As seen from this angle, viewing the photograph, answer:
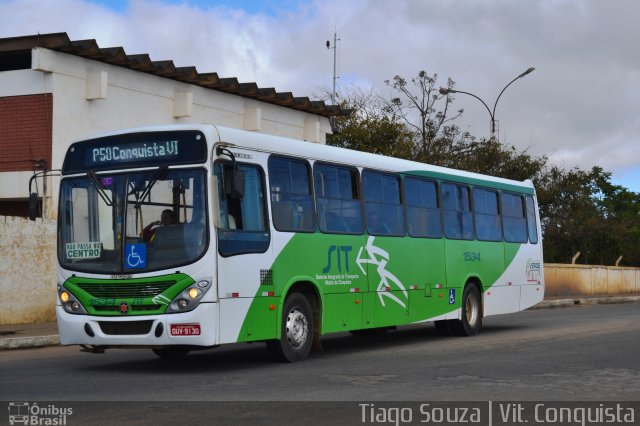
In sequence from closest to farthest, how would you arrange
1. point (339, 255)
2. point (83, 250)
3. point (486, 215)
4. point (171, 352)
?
1. point (83, 250)
2. point (171, 352)
3. point (339, 255)
4. point (486, 215)

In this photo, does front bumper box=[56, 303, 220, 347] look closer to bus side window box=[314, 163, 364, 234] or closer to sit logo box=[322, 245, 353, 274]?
sit logo box=[322, 245, 353, 274]

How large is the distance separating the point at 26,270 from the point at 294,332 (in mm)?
8867

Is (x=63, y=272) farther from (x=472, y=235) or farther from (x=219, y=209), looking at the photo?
(x=472, y=235)

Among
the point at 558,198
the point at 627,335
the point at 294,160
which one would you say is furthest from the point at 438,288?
the point at 558,198

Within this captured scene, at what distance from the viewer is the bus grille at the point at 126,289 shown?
12.2 m

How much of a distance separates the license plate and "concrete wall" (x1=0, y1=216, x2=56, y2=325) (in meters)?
9.19

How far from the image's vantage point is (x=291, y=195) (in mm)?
13906

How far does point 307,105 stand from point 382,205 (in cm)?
1618

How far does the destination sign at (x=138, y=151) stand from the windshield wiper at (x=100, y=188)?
11cm

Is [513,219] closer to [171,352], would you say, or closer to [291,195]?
[291,195]

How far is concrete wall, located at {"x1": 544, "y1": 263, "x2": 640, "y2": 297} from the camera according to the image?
1559 inches

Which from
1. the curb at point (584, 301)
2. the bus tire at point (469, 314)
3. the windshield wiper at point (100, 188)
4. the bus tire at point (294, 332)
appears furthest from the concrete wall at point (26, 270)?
the curb at point (584, 301)

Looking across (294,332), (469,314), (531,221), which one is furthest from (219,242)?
(531,221)

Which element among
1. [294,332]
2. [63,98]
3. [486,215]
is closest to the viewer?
[294,332]
